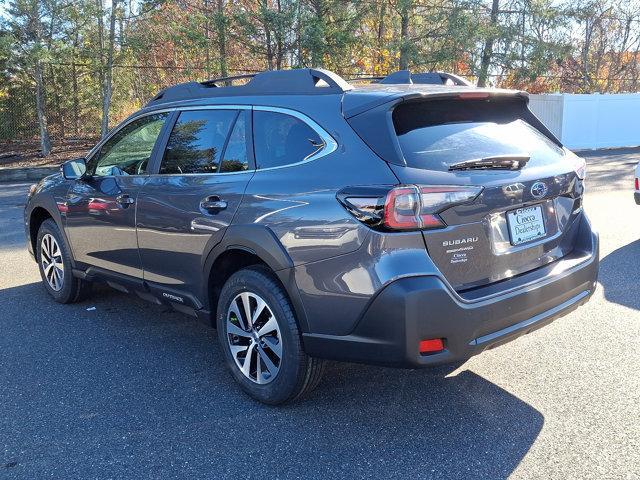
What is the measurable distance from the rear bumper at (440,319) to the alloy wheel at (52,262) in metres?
3.20

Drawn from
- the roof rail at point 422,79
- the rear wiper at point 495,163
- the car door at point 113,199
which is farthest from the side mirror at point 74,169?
the rear wiper at point 495,163

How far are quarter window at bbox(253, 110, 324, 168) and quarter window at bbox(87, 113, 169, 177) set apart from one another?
1.07 meters

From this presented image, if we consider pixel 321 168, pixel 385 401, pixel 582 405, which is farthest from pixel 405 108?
Answer: pixel 582 405

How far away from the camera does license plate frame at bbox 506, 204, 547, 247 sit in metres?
3.16

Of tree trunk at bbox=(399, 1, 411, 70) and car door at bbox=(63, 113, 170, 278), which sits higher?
tree trunk at bbox=(399, 1, 411, 70)

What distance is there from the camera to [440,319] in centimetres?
280

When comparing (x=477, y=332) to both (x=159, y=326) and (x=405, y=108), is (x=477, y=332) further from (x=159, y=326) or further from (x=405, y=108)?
(x=159, y=326)

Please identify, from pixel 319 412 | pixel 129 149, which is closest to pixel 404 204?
pixel 319 412

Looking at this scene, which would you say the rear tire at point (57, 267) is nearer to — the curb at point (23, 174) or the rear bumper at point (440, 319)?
the rear bumper at point (440, 319)

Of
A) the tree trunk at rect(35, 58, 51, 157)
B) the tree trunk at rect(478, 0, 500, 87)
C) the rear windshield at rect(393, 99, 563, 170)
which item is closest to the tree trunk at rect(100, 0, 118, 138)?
the tree trunk at rect(35, 58, 51, 157)

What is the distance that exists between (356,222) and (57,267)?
3.62m

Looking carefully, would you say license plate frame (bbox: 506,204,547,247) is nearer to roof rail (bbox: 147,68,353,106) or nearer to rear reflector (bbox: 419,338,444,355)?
rear reflector (bbox: 419,338,444,355)

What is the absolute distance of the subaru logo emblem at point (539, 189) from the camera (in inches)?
127

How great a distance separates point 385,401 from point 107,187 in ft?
8.75
